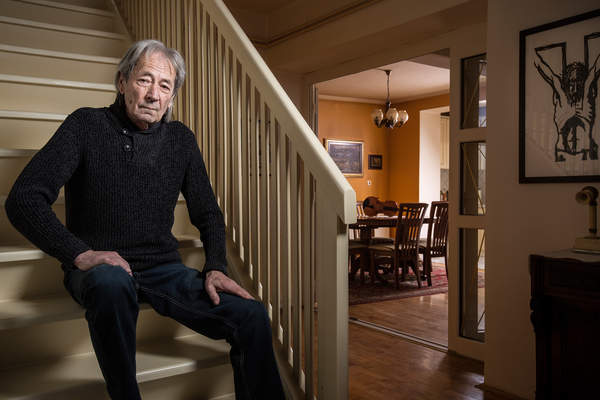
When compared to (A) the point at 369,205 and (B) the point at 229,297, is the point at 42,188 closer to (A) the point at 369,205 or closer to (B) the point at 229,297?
(B) the point at 229,297

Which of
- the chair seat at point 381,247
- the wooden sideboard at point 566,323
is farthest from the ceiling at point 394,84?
the wooden sideboard at point 566,323

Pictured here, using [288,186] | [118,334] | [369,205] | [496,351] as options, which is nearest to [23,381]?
[118,334]

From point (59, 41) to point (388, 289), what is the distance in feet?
12.6

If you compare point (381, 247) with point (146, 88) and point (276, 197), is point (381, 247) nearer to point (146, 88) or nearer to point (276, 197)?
point (276, 197)

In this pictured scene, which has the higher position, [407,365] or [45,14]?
[45,14]

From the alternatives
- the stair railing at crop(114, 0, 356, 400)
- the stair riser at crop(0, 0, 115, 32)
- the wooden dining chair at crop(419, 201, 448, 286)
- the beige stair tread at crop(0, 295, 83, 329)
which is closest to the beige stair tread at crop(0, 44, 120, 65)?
the stair railing at crop(114, 0, 356, 400)

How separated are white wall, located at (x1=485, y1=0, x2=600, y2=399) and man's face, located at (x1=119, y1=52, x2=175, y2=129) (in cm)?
177

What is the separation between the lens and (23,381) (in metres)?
1.31

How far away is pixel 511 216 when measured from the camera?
2.54 m

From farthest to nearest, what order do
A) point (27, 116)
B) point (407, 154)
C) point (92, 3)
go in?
point (407, 154) → point (92, 3) → point (27, 116)

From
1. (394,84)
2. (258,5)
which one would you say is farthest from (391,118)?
(258,5)

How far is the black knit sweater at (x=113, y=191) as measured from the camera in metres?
1.27

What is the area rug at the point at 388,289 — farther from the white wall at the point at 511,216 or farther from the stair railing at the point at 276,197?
the stair railing at the point at 276,197

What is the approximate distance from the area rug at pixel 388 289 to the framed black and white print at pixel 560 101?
259cm
